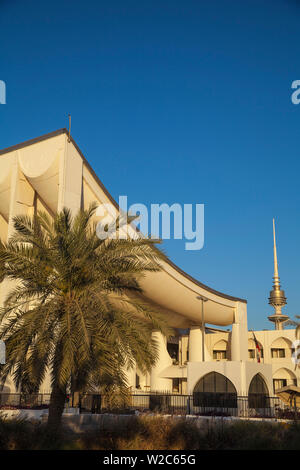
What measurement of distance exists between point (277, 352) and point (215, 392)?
84.9 ft

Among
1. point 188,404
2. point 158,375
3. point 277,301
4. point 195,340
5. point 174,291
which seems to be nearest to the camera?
point 188,404

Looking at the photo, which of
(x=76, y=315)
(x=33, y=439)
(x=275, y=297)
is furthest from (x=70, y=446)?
(x=275, y=297)

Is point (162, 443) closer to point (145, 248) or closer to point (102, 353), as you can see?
point (102, 353)

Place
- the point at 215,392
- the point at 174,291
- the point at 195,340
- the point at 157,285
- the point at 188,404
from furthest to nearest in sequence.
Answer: the point at 195,340 < the point at 174,291 < the point at 157,285 < the point at 215,392 < the point at 188,404

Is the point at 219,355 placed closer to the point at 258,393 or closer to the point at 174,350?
the point at 174,350

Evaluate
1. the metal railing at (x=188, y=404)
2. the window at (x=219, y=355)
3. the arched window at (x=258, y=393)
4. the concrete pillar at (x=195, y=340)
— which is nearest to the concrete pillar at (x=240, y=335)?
the concrete pillar at (x=195, y=340)

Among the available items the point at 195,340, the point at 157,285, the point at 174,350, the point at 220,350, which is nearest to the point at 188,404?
the point at 157,285

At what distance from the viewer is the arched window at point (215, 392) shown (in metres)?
30.8

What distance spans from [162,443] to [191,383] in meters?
19.5

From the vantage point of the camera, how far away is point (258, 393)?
3200 centimetres

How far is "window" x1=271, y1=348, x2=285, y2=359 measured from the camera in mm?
54750

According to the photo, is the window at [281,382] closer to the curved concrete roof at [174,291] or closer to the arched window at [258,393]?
the curved concrete roof at [174,291]

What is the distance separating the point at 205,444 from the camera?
1404 cm

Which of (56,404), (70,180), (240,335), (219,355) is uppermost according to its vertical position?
(70,180)
